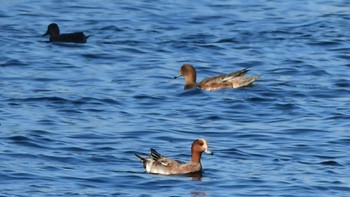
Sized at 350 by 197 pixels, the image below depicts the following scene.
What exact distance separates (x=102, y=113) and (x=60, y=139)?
208 centimetres

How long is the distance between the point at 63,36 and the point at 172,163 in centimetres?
1109

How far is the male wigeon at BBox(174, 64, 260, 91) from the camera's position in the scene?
2311 cm

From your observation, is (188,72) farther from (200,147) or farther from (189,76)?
(200,147)

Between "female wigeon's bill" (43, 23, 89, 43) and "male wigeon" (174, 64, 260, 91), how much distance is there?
4.13 meters

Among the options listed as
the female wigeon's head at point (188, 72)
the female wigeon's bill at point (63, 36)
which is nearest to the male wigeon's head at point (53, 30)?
the female wigeon's bill at point (63, 36)

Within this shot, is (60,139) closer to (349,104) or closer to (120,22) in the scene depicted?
(349,104)

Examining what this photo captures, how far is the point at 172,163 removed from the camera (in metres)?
16.7

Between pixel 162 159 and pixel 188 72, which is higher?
pixel 162 159

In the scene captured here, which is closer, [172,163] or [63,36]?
[172,163]

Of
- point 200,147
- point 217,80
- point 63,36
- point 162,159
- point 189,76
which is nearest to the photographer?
point 162,159

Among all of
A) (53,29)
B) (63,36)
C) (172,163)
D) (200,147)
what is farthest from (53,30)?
(172,163)

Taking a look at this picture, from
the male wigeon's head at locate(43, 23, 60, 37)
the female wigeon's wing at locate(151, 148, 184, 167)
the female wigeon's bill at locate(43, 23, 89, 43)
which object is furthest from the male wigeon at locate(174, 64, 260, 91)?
the female wigeon's wing at locate(151, 148, 184, 167)

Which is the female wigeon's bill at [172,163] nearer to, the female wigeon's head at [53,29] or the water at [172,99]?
the water at [172,99]

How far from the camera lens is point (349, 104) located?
22188 mm
